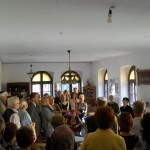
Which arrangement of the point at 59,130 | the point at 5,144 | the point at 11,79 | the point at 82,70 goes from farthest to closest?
the point at 82,70 < the point at 11,79 < the point at 5,144 < the point at 59,130

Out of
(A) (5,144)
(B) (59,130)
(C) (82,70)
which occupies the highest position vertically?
(C) (82,70)

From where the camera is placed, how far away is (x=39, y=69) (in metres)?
15.2

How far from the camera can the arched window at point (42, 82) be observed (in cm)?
1527

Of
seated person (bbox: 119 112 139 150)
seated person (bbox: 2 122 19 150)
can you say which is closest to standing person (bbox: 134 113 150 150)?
seated person (bbox: 119 112 139 150)

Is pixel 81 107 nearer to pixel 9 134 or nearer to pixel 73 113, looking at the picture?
pixel 73 113

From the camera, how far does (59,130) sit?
249 centimetres

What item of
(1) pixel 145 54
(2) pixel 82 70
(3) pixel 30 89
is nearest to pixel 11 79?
(3) pixel 30 89

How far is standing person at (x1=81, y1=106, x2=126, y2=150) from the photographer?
257 centimetres

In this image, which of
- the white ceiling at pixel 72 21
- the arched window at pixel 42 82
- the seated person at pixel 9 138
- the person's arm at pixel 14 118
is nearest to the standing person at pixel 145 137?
the seated person at pixel 9 138

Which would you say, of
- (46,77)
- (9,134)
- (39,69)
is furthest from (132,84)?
(9,134)

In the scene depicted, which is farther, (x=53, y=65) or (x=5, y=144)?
(x=53, y=65)

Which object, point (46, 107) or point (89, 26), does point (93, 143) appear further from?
point (89, 26)

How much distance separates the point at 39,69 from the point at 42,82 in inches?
26.6

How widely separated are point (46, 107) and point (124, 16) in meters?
2.20
